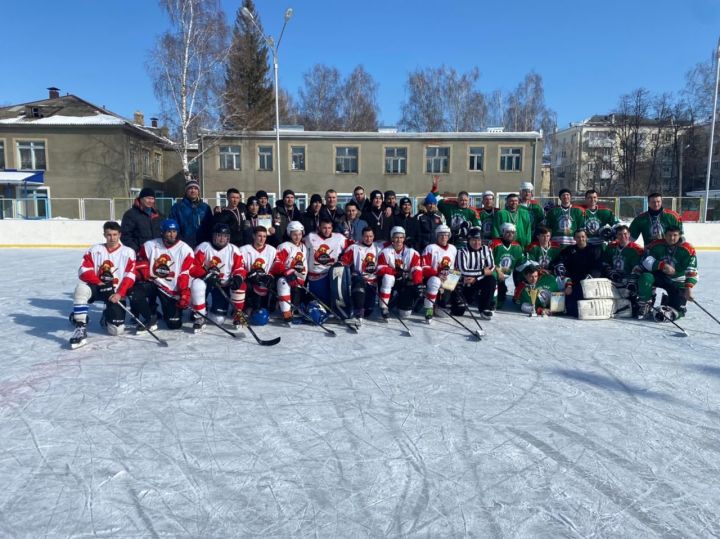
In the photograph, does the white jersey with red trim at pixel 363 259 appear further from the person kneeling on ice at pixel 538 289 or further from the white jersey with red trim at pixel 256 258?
the person kneeling on ice at pixel 538 289

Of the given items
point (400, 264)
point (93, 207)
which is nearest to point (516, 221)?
point (400, 264)

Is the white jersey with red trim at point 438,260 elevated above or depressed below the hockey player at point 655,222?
below

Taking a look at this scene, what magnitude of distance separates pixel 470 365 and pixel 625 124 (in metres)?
36.9

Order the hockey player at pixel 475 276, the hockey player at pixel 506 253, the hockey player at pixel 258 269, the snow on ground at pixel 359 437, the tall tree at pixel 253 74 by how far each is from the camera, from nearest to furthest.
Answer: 1. the snow on ground at pixel 359 437
2. the hockey player at pixel 258 269
3. the hockey player at pixel 475 276
4. the hockey player at pixel 506 253
5. the tall tree at pixel 253 74

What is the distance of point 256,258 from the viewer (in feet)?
15.3

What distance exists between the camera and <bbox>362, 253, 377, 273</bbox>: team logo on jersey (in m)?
4.84

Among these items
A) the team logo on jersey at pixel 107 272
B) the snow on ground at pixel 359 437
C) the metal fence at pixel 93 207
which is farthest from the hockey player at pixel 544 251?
the metal fence at pixel 93 207

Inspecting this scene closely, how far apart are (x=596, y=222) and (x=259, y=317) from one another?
12.8ft

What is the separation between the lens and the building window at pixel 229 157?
21719 millimetres

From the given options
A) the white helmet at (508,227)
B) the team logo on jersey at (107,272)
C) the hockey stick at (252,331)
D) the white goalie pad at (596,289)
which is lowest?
the hockey stick at (252,331)

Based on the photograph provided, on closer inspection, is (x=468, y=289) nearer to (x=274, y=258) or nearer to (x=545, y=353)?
(x=545, y=353)

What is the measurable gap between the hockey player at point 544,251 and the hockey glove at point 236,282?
311 cm

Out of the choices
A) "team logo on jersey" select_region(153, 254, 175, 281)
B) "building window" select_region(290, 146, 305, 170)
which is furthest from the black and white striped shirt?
"building window" select_region(290, 146, 305, 170)

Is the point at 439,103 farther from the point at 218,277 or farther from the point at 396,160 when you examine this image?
the point at 218,277
